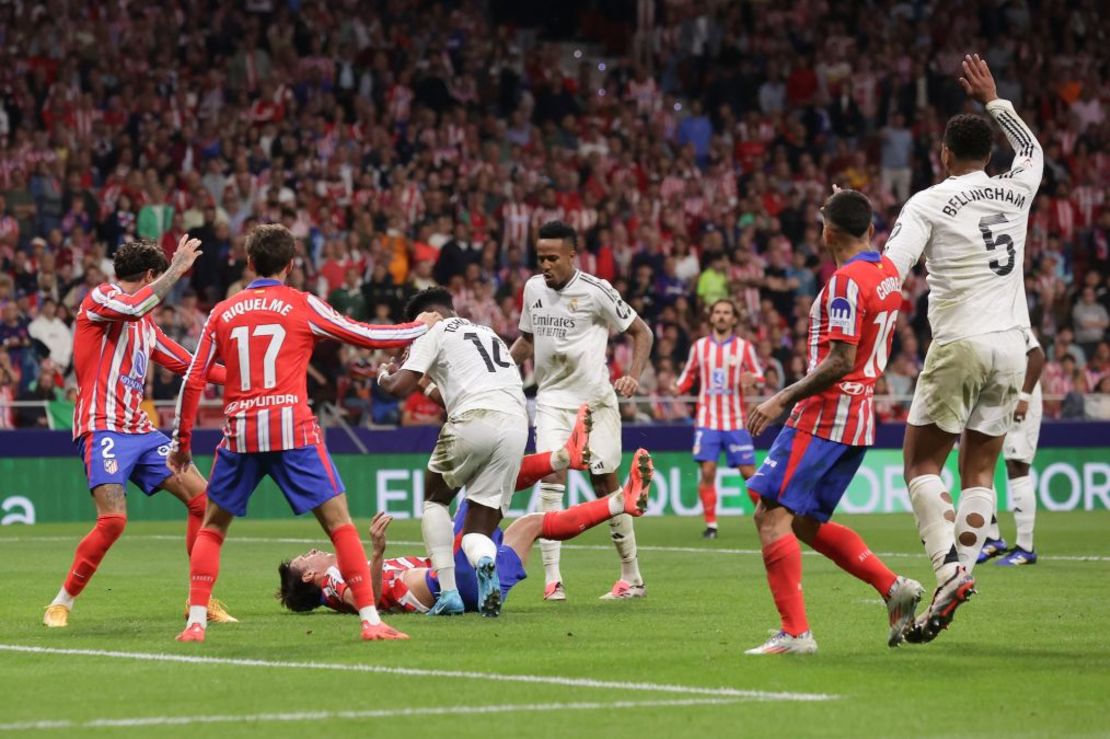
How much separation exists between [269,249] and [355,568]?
5.80 ft

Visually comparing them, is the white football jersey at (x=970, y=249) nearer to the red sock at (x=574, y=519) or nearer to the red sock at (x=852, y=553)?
the red sock at (x=852, y=553)

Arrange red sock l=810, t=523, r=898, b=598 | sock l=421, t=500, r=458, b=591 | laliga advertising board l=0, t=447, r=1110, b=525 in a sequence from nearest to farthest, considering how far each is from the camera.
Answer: red sock l=810, t=523, r=898, b=598 → sock l=421, t=500, r=458, b=591 → laliga advertising board l=0, t=447, r=1110, b=525

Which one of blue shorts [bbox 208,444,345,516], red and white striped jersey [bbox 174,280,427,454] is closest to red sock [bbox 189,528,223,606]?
blue shorts [bbox 208,444,345,516]

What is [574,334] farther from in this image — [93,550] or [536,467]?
[93,550]

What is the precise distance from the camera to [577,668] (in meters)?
9.02

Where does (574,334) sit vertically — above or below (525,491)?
above

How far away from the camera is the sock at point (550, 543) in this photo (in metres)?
13.4

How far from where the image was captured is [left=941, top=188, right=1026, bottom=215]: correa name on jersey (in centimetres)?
1020

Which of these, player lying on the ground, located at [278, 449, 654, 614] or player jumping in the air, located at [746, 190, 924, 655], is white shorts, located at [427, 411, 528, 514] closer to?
player lying on the ground, located at [278, 449, 654, 614]

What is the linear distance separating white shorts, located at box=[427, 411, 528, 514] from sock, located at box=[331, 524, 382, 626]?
1.72 m

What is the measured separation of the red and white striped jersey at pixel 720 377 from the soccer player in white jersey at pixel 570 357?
27.0 ft

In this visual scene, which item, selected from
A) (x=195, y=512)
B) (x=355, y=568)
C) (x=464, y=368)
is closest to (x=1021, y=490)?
(x=464, y=368)

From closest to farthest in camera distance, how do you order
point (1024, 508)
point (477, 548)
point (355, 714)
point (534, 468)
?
point (355, 714) < point (477, 548) < point (534, 468) < point (1024, 508)

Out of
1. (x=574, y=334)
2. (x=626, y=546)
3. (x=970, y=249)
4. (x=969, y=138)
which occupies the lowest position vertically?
(x=626, y=546)
